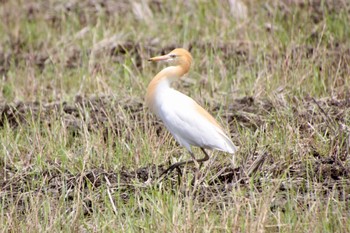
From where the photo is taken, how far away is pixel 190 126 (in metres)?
5.48

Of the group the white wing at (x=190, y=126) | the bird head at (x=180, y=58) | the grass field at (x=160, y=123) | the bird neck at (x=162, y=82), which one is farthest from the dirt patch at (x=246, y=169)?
the bird head at (x=180, y=58)

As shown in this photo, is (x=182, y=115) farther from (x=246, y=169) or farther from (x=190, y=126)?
(x=246, y=169)

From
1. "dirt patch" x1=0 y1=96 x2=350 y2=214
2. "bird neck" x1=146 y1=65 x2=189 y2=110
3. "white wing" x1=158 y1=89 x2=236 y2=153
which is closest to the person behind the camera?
"dirt patch" x1=0 y1=96 x2=350 y2=214

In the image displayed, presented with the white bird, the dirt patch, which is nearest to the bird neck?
the white bird

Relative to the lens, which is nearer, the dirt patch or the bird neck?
the dirt patch

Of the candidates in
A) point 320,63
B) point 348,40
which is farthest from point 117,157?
point 348,40

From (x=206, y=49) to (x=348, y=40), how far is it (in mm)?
1417

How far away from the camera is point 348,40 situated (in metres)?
8.41

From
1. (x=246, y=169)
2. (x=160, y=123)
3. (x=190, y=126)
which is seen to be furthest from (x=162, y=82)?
(x=160, y=123)

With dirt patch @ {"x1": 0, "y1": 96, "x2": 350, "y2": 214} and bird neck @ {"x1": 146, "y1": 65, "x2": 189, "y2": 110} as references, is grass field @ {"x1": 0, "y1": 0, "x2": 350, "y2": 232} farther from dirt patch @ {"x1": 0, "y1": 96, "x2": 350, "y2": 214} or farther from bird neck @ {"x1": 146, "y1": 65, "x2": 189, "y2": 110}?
bird neck @ {"x1": 146, "y1": 65, "x2": 189, "y2": 110}

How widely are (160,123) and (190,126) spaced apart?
1400 mm

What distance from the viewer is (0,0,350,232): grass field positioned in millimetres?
4855

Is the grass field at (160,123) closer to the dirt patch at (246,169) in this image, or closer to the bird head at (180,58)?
the dirt patch at (246,169)

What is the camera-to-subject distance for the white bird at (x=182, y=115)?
17.9 ft
